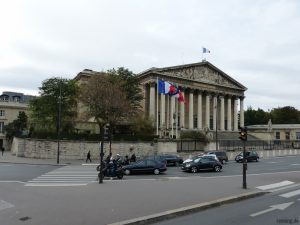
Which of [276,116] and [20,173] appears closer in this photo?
[20,173]

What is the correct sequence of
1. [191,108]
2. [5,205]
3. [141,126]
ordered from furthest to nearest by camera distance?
[191,108]
[141,126]
[5,205]

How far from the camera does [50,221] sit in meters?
12.5

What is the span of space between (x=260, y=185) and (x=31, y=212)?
13.9 metres

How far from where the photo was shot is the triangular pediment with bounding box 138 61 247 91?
8362 cm

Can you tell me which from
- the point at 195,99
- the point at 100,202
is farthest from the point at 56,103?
the point at 100,202

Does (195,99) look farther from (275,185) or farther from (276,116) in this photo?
(275,185)

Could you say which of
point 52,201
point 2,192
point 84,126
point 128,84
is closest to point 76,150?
point 128,84

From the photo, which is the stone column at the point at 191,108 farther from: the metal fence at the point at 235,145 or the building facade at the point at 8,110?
the building facade at the point at 8,110

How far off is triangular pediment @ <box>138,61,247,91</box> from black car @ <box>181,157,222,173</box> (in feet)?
152

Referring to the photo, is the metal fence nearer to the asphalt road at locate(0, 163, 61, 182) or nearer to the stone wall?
the stone wall

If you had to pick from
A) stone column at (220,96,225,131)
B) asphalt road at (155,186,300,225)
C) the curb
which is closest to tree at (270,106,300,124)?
stone column at (220,96,225,131)

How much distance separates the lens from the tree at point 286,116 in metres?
129

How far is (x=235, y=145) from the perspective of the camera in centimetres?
6919

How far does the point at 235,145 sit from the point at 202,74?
1030 inches
